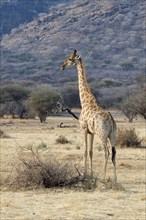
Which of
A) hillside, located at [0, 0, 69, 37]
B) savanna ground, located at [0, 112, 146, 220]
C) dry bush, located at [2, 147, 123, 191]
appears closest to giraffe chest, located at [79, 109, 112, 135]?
dry bush, located at [2, 147, 123, 191]

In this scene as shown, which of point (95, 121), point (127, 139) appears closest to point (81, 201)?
point (95, 121)

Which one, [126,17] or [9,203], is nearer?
[9,203]

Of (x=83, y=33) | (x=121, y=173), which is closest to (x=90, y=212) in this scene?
(x=121, y=173)

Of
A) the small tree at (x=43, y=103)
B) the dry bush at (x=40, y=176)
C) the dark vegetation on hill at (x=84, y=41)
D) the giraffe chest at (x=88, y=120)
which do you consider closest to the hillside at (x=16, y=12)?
the dark vegetation on hill at (x=84, y=41)

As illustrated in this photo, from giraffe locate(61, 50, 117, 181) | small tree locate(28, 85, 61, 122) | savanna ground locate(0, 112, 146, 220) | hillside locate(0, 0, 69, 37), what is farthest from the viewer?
hillside locate(0, 0, 69, 37)

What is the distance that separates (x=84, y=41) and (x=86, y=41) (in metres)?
0.35

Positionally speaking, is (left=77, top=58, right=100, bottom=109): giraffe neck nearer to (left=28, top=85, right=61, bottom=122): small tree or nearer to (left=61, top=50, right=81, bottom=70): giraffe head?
(left=61, top=50, right=81, bottom=70): giraffe head

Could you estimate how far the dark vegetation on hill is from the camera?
124 m

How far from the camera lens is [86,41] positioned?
13162 cm

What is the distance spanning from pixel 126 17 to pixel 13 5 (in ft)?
101

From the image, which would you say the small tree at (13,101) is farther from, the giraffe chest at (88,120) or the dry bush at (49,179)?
the dry bush at (49,179)

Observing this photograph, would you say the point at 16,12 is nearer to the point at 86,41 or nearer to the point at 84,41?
the point at 84,41

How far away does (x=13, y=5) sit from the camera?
15688 cm

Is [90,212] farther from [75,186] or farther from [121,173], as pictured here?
[121,173]
